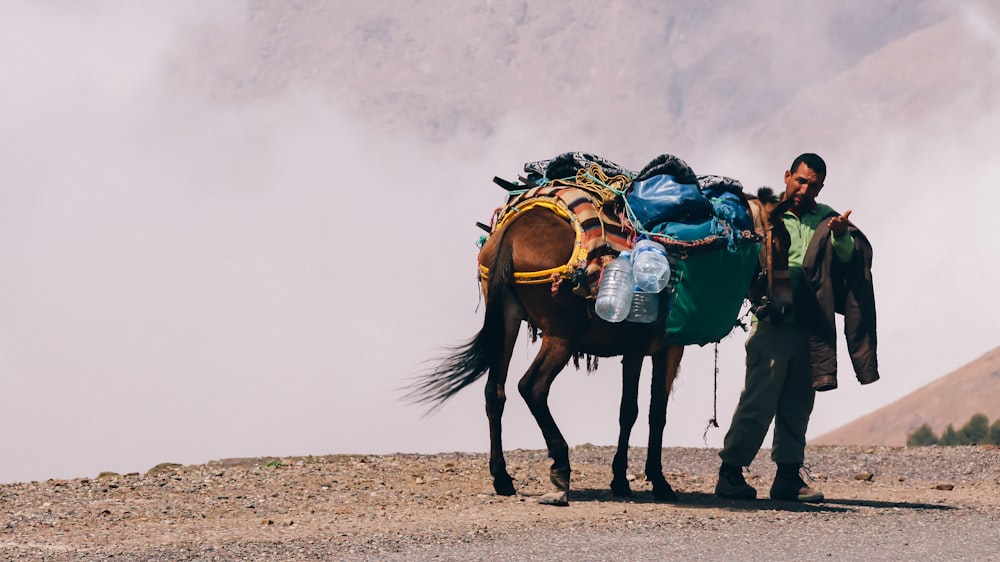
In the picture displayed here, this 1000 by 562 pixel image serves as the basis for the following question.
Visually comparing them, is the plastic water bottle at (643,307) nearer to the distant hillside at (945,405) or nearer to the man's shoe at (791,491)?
the man's shoe at (791,491)

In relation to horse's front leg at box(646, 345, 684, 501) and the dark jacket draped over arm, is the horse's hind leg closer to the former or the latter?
horse's front leg at box(646, 345, 684, 501)

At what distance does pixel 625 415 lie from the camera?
10.5 meters

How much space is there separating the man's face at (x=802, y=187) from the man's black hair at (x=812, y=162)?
2 cm

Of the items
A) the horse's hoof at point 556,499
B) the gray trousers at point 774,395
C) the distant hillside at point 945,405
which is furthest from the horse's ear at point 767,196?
the distant hillside at point 945,405

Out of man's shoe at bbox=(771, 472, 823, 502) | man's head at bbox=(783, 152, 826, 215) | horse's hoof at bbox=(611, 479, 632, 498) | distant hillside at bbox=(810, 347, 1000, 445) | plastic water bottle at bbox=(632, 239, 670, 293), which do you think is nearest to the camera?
plastic water bottle at bbox=(632, 239, 670, 293)

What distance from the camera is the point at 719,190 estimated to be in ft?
34.5

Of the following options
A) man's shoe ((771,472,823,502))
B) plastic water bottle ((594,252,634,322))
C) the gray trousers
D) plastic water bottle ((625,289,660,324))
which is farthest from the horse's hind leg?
man's shoe ((771,472,823,502))

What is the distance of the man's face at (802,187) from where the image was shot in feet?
34.1

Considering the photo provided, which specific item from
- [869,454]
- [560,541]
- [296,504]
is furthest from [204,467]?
[869,454]

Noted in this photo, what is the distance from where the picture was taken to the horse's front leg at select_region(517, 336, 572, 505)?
1005cm

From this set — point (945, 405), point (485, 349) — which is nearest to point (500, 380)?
point (485, 349)

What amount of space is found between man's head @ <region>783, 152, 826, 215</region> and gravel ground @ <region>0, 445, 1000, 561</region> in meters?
2.29

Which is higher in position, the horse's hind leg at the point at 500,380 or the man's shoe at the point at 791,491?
the horse's hind leg at the point at 500,380

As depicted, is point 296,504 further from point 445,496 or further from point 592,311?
point 592,311
